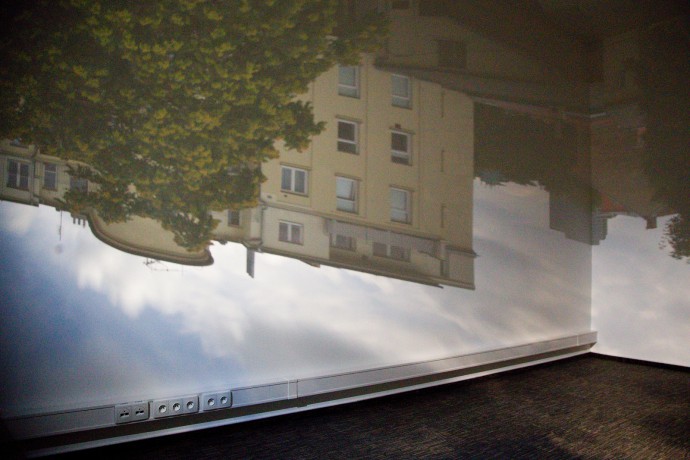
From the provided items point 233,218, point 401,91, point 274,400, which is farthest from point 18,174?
point 401,91

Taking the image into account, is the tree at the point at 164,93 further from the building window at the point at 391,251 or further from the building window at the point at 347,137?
the building window at the point at 391,251

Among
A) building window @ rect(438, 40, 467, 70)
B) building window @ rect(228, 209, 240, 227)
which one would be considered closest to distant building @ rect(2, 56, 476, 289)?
building window @ rect(228, 209, 240, 227)

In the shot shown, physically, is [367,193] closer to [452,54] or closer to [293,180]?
[293,180]

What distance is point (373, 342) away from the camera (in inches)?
149

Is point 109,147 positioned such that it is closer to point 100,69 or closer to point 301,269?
point 100,69

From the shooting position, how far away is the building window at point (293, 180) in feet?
10.9

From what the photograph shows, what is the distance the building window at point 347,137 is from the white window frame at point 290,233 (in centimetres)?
63

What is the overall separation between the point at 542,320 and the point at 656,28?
10.1 ft

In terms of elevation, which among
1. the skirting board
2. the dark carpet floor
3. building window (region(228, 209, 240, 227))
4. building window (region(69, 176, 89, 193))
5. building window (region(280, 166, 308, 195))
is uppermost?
building window (region(280, 166, 308, 195))

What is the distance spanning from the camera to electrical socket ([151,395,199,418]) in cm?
286

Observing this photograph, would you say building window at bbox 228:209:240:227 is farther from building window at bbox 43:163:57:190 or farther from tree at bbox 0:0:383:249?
building window at bbox 43:163:57:190

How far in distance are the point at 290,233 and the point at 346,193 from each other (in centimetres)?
53

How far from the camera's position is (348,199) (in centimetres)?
363

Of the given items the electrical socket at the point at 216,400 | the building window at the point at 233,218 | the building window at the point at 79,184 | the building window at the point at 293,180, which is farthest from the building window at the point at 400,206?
the building window at the point at 79,184
